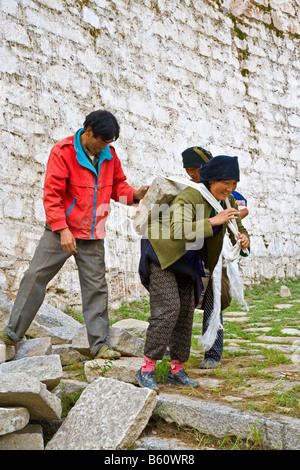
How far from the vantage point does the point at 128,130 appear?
616cm

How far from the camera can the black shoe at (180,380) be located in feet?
8.84

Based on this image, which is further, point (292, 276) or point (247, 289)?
point (292, 276)

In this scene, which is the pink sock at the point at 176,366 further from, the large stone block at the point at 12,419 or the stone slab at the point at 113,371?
the large stone block at the point at 12,419

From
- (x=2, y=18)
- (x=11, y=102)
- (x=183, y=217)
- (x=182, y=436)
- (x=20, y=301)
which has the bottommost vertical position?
(x=182, y=436)

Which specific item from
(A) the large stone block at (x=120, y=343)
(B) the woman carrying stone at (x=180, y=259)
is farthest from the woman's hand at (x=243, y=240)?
(A) the large stone block at (x=120, y=343)

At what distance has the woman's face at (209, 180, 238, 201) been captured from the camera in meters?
2.69

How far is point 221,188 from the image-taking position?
106 inches

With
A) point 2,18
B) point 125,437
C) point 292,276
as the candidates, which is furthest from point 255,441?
point 292,276

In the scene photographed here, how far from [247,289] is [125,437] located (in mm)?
5871

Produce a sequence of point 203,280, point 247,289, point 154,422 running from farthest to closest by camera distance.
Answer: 1. point 247,289
2. point 203,280
3. point 154,422

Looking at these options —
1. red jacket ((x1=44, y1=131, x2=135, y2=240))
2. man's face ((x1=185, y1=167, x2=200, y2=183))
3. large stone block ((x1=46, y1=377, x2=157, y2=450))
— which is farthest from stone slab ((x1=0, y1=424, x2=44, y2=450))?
man's face ((x1=185, y1=167, x2=200, y2=183))

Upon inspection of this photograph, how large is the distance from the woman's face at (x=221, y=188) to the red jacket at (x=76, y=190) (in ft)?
2.66

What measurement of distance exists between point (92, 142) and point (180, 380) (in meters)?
1.51

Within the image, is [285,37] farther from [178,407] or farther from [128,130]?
[178,407]
